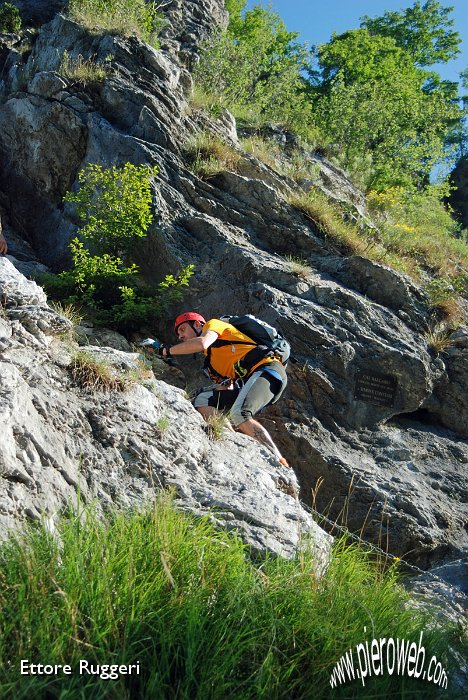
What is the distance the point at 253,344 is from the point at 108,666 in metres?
4.38

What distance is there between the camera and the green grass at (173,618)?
270cm

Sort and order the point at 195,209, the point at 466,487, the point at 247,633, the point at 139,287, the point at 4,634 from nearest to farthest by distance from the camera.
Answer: the point at 4,634 < the point at 247,633 < the point at 466,487 < the point at 139,287 < the point at 195,209

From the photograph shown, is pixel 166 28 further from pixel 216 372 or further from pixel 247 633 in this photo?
pixel 247 633

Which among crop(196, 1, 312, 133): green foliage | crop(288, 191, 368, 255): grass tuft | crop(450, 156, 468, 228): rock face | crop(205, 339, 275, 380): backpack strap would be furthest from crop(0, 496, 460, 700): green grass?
crop(450, 156, 468, 228): rock face

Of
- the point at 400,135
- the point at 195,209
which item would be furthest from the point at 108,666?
the point at 400,135

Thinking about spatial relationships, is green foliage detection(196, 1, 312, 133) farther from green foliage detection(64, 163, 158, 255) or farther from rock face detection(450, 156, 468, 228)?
rock face detection(450, 156, 468, 228)

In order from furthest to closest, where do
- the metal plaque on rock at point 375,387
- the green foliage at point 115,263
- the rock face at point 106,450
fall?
1. the metal plaque on rock at point 375,387
2. the green foliage at point 115,263
3. the rock face at point 106,450

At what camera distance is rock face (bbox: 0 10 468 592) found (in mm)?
7773

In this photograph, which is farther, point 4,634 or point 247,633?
point 247,633

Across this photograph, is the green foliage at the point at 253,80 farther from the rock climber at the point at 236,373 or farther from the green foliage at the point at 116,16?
the rock climber at the point at 236,373

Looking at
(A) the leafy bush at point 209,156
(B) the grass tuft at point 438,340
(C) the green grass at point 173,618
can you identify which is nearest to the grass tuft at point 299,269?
(B) the grass tuft at point 438,340

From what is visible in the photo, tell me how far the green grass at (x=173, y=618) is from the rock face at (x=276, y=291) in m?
1.65

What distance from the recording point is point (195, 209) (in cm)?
1000

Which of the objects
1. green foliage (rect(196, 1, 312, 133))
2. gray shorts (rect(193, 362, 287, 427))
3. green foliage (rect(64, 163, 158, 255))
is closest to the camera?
gray shorts (rect(193, 362, 287, 427))
